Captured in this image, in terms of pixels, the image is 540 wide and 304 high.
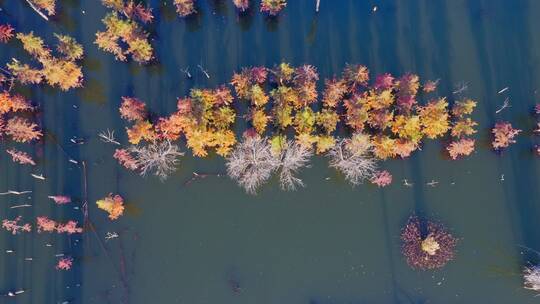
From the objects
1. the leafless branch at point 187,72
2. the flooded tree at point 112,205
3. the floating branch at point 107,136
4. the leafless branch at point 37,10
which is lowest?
the flooded tree at point 112,205

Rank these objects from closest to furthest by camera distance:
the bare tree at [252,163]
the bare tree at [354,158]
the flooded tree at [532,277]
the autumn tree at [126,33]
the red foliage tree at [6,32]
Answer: the flooded tree at [532,277], the bare tree at [354,158], the bare tree at [252,163], the autumn tree at [126,33], the red foliage tree at [6,32]

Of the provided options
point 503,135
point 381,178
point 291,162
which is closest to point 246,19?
point 291,162

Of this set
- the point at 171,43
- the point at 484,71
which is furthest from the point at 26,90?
the point at 484,71

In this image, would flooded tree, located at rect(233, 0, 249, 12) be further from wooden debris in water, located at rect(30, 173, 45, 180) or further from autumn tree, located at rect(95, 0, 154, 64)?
wooden debris in water, located at rect(30, 173, 45, 180)

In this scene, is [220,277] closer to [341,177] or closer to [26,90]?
[341,177]

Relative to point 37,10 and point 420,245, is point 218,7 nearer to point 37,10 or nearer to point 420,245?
point 37,10

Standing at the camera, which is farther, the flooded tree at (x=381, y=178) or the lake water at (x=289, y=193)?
the lake water at (x=289, y=193)

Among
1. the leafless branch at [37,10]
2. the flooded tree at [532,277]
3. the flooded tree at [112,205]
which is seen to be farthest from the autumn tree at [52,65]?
the flooded tree at [532,277]

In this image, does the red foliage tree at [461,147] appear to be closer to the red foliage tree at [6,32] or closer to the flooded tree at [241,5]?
the flooded tree at [241,5]
